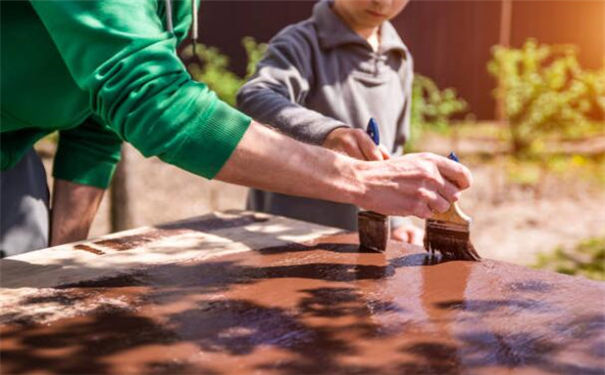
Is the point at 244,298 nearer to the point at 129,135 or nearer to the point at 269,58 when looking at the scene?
the point at 129,135

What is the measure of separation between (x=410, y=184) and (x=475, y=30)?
762 cm

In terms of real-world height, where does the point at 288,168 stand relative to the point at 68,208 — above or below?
above

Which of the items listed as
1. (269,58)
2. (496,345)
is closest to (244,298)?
(496,345)

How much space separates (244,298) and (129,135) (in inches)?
20.9

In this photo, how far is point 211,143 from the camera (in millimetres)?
2066

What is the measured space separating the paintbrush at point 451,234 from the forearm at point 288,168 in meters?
0.37

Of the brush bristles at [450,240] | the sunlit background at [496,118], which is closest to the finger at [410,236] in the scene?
the brush bristles at [450,240]

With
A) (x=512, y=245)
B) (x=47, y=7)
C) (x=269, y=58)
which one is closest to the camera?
(x=47, y=7)

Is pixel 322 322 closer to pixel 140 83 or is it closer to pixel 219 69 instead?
pixel 140 83

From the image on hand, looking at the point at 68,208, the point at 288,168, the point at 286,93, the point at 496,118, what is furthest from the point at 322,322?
the point at 496,118

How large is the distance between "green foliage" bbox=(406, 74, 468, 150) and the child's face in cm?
400

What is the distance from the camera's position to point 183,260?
2.44 m

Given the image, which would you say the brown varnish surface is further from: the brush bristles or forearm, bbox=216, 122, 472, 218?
forearm, bbox=216, 122, 472, 218

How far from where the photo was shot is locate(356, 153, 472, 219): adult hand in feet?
7.47
